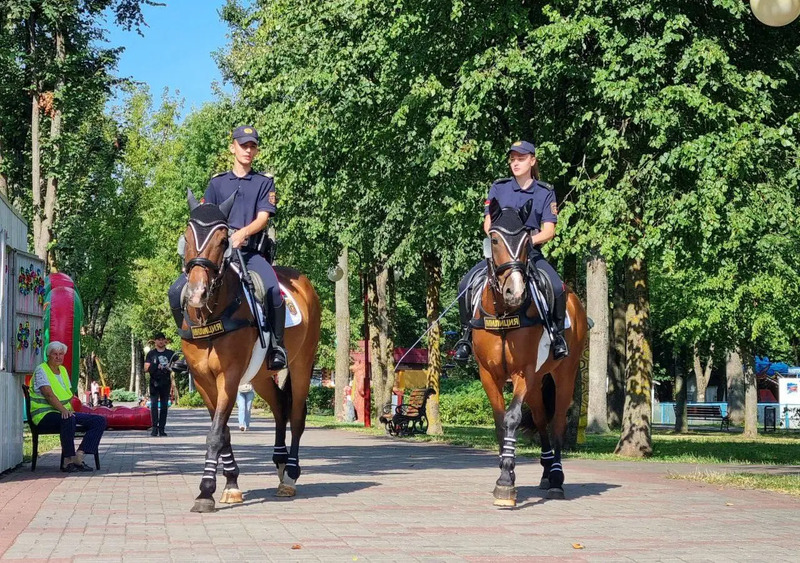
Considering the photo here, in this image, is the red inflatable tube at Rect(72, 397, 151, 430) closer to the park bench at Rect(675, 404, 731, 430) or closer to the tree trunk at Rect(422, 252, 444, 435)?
the tree trunk at Rect(422, 252, 444, 435)

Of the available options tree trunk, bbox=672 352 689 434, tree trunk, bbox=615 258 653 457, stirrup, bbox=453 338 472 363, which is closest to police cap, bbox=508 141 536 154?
stirrup, bbox=453 338 472 363

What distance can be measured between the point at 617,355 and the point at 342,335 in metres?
9.45

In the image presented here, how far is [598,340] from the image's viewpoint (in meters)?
35.7

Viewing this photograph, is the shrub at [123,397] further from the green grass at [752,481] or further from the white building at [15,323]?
the green grass at [752,481]

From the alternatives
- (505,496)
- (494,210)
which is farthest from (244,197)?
(505,496)

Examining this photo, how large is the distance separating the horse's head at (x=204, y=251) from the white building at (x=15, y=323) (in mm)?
4989

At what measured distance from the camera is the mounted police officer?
12406 mm

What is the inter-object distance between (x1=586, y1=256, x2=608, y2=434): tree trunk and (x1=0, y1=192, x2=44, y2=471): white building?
64.3 feet

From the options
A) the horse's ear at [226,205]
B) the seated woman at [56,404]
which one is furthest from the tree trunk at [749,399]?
the horse's ear at [226,205]

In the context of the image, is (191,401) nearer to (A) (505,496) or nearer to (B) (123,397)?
(B) (123,397)

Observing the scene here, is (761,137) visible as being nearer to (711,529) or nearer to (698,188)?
(698,188)

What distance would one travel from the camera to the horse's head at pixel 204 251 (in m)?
11.3

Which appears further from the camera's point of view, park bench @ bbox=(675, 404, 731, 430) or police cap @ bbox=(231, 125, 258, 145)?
park bench @ bbox=(675, 404, 731, 430)

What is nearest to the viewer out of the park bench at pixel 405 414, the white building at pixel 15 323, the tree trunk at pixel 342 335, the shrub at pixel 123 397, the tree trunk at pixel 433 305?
the white building at pixel 15 323
